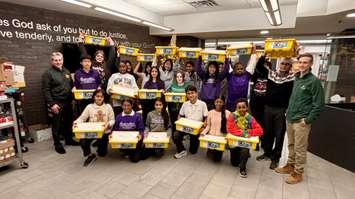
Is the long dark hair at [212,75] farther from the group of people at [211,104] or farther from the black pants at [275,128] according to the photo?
the black pants at [275,128]

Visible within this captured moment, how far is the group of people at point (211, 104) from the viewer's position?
8.80 feet

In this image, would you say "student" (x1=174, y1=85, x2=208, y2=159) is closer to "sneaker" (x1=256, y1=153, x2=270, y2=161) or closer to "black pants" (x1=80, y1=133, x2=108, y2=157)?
"sneaker" (x1=256, y1=153, x2=270, y2=161)

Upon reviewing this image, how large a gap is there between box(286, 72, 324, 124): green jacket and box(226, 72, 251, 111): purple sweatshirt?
784 mm

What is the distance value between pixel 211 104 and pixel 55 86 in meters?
2.62

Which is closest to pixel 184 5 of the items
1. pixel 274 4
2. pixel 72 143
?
pixel 274 4

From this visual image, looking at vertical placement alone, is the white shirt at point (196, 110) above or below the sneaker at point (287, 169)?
above

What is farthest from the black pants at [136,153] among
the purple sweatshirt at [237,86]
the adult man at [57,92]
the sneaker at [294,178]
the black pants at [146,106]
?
the sneaker at [294,178]

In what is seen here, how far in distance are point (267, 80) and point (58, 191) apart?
310 centimetres

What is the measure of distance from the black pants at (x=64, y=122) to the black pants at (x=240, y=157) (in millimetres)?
2839

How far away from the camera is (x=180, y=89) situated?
362cm

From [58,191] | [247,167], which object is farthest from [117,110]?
[247,167]

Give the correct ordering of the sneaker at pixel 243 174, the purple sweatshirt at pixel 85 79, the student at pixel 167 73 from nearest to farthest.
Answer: the sneaker at pixel 243 174, the purple sweatshirt at pixel 85 79, the student at pixel 167 73

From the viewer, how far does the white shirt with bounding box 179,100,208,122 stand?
3355 mm

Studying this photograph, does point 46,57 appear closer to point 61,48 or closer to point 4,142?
point 61,48
